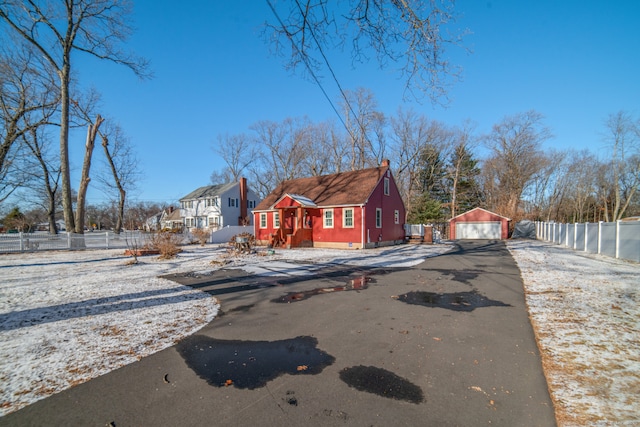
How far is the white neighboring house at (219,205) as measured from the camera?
39.2m

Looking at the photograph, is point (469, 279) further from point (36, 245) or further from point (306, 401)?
point (36, 245)

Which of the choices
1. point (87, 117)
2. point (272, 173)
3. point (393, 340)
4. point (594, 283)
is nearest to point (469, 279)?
point (594, 283)

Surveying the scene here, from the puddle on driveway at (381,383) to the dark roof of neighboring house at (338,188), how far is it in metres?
16.9

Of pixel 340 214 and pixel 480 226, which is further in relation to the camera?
pixel 480 226

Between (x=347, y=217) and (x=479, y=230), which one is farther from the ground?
(x=347, y=217)

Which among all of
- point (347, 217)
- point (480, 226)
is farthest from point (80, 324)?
point (480, 226)

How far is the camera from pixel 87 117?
23.5 metres

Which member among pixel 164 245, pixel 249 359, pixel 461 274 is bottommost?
pixel 461 274

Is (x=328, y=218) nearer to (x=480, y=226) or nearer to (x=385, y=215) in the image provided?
(x=385, y=215)

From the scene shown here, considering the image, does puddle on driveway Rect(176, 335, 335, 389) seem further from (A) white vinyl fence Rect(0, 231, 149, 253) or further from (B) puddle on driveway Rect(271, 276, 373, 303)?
(A) white vinyl fence Rect(0, 231, 149, 253)

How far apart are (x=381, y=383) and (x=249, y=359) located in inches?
65.8

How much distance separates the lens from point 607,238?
1414cm

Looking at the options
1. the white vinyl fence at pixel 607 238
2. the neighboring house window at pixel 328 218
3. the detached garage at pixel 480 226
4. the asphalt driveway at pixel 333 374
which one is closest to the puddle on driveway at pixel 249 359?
A: the asphalt driveway at pixel 333 374

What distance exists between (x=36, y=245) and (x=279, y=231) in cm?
1588
